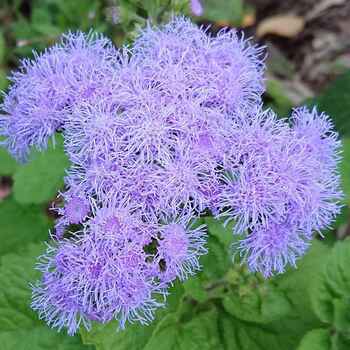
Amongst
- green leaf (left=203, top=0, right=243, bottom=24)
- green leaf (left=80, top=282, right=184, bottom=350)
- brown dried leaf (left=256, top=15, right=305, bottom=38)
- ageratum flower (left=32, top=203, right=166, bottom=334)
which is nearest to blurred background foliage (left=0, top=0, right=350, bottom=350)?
green leaf (left=80, top=282, right=184, bottom=350)

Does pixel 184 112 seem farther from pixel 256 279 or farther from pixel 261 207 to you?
pixel 256 279

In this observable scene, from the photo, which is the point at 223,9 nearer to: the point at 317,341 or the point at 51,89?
the point at 51,89

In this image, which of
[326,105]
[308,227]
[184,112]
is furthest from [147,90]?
[326,105]

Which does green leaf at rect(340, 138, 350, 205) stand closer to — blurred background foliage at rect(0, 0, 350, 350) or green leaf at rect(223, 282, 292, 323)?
blurred background foliage at rect(0, 0, 350, 350)

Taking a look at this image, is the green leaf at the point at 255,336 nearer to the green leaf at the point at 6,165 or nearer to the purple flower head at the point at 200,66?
the purple flower head at the point at 200,66

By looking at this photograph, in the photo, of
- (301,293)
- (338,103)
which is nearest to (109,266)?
(301,293)

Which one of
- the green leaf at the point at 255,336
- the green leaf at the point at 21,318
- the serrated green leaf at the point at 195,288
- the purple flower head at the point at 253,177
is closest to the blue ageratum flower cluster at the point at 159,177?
the purple flower head at the point at 253,177
